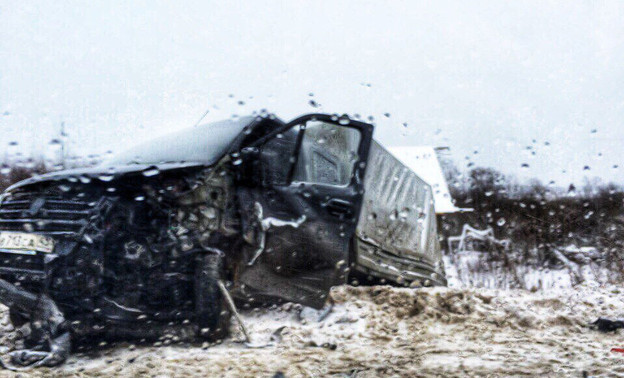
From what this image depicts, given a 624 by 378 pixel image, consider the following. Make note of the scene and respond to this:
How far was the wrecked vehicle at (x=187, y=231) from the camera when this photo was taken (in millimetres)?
3064

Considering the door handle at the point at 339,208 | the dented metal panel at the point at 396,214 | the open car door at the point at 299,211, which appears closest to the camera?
the open car door at the point at 299,211

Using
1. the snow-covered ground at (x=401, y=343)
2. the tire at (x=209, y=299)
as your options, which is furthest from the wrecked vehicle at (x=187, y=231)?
the snow-covered ground at (x=401, y=343)

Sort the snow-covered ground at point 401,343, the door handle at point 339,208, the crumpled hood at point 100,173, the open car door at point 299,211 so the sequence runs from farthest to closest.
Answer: the door handle at point 339,208
the open car door at point 299,211
the crumpled hood at point 100,173
the snow-covered ground at point 401,343

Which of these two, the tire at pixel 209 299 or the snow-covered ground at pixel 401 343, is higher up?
the tire at pixel 209 299

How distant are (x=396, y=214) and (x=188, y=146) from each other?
2.82 meters

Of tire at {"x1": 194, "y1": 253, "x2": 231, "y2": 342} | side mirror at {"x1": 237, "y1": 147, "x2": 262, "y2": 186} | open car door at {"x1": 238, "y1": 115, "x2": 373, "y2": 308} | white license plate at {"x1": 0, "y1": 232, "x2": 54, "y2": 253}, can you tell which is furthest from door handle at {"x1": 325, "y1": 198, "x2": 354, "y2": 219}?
white license plate at {"x1": 0, "y1": 232, "x2": 54, "y2": 253}

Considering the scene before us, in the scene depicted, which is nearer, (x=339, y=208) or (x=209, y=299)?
(x=209, y=299)

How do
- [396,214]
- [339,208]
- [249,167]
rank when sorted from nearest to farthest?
[249,167], [339,208], [396,214]

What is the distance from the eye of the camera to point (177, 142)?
4305 mm

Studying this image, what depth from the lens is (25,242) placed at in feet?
10.2

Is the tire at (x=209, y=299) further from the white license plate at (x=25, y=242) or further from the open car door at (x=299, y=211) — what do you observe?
the white license plate at (x=25, y=242)

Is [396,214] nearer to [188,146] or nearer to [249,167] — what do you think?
[249,167]

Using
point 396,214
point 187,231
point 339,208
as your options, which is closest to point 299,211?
point 339,208

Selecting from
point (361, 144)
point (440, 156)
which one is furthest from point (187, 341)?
point (440, 156)
